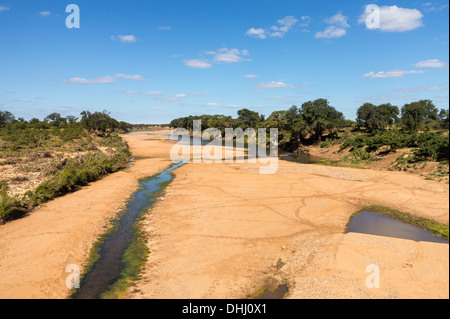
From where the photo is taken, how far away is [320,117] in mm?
46406

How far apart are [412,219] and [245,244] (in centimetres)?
901

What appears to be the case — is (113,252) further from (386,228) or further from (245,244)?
(386,228)

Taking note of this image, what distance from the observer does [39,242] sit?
10.5m

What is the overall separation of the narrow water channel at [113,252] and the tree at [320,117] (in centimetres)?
3640

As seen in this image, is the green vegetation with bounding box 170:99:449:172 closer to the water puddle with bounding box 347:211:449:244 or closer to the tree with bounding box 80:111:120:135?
the water puddle with bounding box 347:211:449:244

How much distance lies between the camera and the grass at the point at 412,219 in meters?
10.8

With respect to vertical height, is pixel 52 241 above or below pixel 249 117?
below

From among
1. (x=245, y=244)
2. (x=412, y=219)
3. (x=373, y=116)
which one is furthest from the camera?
(x=373, y=116)

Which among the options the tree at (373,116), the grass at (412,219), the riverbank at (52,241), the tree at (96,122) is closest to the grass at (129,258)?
the riverbank at (52,241)

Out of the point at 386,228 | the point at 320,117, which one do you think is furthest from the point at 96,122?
the point at 386,228

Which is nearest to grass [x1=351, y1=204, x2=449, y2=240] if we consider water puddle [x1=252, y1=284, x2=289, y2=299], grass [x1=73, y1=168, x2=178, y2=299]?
water puddle [x1=252, y1=284, x2=289, y2=299]
